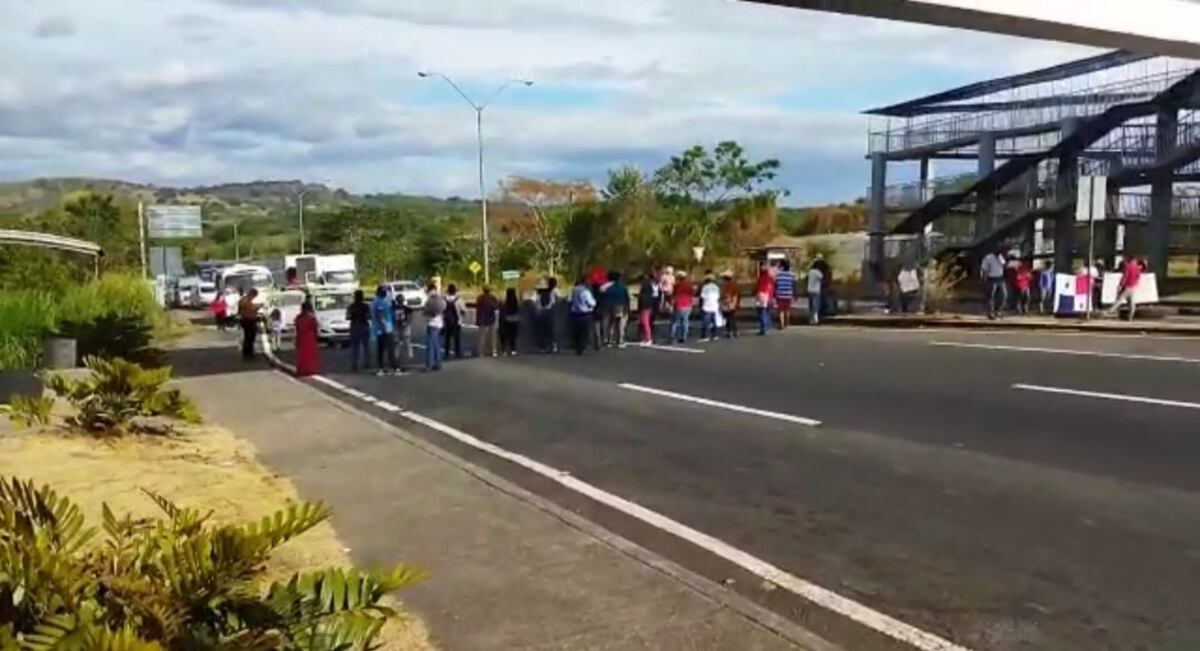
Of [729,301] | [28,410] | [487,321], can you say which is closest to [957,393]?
[28,410]

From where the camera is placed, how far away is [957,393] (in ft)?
51.1

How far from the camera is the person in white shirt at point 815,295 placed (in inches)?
1278

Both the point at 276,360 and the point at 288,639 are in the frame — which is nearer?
the point at 288,639

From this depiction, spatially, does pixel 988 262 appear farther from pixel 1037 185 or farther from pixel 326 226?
pixel 326 226

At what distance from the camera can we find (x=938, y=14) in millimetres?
22578

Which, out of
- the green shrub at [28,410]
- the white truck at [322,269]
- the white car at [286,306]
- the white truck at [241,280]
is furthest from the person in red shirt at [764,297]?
the white truck at [322,269]

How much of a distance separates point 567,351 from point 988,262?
38.9 ft

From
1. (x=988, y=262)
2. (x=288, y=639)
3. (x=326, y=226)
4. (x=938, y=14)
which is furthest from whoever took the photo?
(x=326, y=226)

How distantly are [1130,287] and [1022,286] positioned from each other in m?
4.28

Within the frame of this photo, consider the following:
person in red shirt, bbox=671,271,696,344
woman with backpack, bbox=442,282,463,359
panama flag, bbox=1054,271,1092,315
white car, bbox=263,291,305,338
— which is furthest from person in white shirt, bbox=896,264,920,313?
white car, bbox=263,291,305,338

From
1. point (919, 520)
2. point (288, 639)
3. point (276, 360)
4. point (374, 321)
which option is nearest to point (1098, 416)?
point (919, 520)

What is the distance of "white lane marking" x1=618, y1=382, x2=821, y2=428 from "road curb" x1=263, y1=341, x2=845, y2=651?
12.6ft

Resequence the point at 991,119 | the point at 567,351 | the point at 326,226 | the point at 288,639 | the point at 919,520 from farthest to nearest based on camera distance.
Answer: the point at 326,226 → the point at 991,119 → the point at 567,351 → the point at 919,520 → the point at 288,639

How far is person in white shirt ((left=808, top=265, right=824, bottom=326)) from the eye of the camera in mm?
32469
